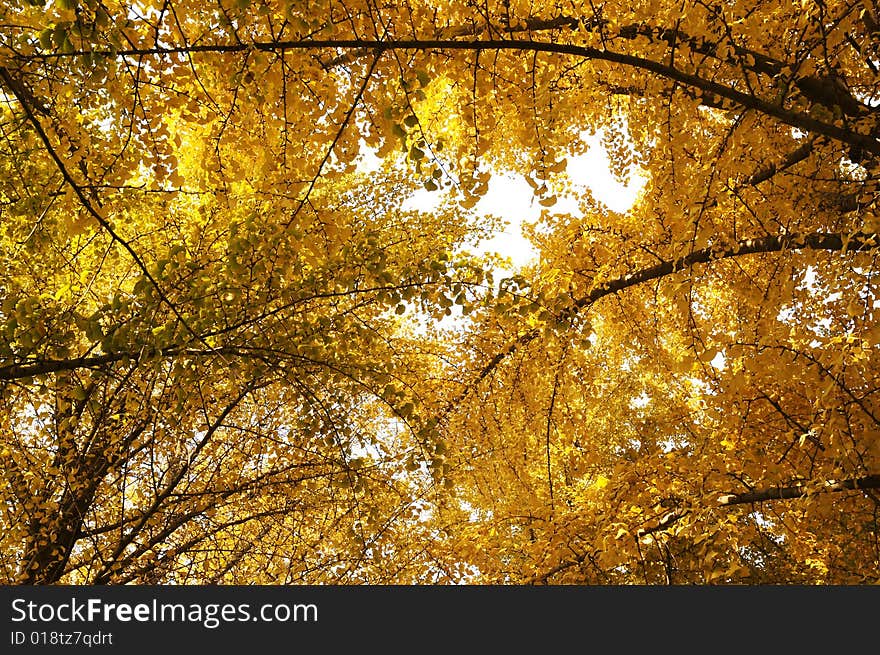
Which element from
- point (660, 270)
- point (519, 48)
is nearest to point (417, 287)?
point (519, 48)

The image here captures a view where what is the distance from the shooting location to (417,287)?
3.58 m

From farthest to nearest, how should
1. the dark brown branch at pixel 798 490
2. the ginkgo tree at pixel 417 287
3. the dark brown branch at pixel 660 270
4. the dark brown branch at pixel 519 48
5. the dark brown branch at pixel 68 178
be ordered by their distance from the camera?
the dark brown branch at pixel 660 270 < the dark brown branch at pixel 798 490 < the ginkgo tree at pixel 417 287 < the dark brown branch at pixel 68 178 < the dark brown branch at pixel 519 48

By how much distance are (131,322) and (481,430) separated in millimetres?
3086

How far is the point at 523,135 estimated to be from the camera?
2.95m

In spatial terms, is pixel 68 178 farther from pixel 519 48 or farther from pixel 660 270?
pixel 660 270

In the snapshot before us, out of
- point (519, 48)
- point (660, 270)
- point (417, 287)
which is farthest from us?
point (660, 270)

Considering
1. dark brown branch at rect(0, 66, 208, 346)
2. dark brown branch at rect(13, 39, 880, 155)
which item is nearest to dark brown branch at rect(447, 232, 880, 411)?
dark brown branch at rect(13, 39, 880, 155)

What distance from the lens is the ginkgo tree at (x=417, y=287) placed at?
110 inches

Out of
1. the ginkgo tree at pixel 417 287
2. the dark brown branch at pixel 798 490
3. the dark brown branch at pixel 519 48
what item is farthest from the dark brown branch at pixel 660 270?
the dark brown branch at pixel 798 490

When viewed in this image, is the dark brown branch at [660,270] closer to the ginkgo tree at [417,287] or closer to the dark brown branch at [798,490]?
the ginkgo tree at [417,287]

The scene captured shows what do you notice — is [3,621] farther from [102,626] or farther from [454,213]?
[454,213]

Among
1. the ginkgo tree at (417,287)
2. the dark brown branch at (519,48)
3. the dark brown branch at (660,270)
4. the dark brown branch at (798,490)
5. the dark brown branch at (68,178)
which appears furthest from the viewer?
the dark brown branch at (660,270)

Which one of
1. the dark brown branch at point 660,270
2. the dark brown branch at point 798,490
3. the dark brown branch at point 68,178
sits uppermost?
the dark brown branch at point 660,270

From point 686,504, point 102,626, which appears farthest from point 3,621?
point 686,504
